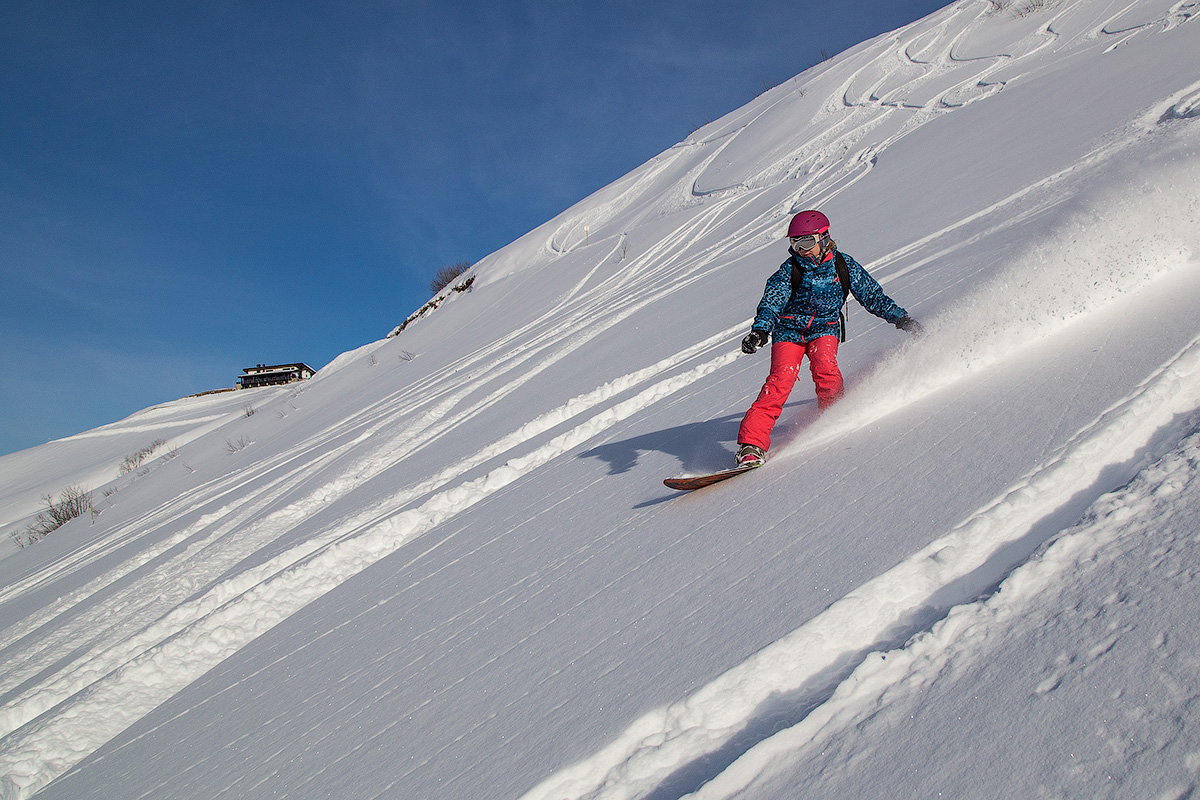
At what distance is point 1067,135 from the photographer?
6.77m

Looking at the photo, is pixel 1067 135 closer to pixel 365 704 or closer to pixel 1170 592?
pixel 1170 592

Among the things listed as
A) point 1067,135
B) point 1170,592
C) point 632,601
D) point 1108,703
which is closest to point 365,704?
point 632,601

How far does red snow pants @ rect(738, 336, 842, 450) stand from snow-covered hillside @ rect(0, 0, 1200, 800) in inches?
5.5

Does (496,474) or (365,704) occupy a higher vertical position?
(496,474)

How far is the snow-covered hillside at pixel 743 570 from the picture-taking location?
1296 millimetres

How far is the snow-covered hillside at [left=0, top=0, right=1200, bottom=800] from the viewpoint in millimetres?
1296

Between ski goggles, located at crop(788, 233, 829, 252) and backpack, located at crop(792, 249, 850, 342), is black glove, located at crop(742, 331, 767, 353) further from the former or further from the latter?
ski goggles, located at crop(788, 233, 829, 252)

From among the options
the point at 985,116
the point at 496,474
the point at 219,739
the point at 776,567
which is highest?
the point at 985,116

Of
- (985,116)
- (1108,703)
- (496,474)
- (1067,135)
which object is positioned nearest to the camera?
(1108,703)

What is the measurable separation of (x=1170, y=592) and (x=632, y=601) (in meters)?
1.47

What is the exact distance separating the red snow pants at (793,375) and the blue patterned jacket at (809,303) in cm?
5

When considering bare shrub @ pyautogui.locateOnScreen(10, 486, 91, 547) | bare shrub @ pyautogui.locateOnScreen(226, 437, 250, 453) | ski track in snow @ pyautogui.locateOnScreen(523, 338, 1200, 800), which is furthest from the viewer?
bare shrub @ pyautogui.locateOnScreen(226, 437, 250, 453)

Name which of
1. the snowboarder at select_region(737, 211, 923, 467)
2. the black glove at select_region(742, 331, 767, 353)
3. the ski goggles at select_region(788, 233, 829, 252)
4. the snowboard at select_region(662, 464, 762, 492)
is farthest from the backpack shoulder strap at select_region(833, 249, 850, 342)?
the snowboard at select_region(662, 464, 762, 492)

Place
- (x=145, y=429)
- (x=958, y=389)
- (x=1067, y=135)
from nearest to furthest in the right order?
(x=958, y=389)
(x=1067, y=135)
(x=145, y=429)
